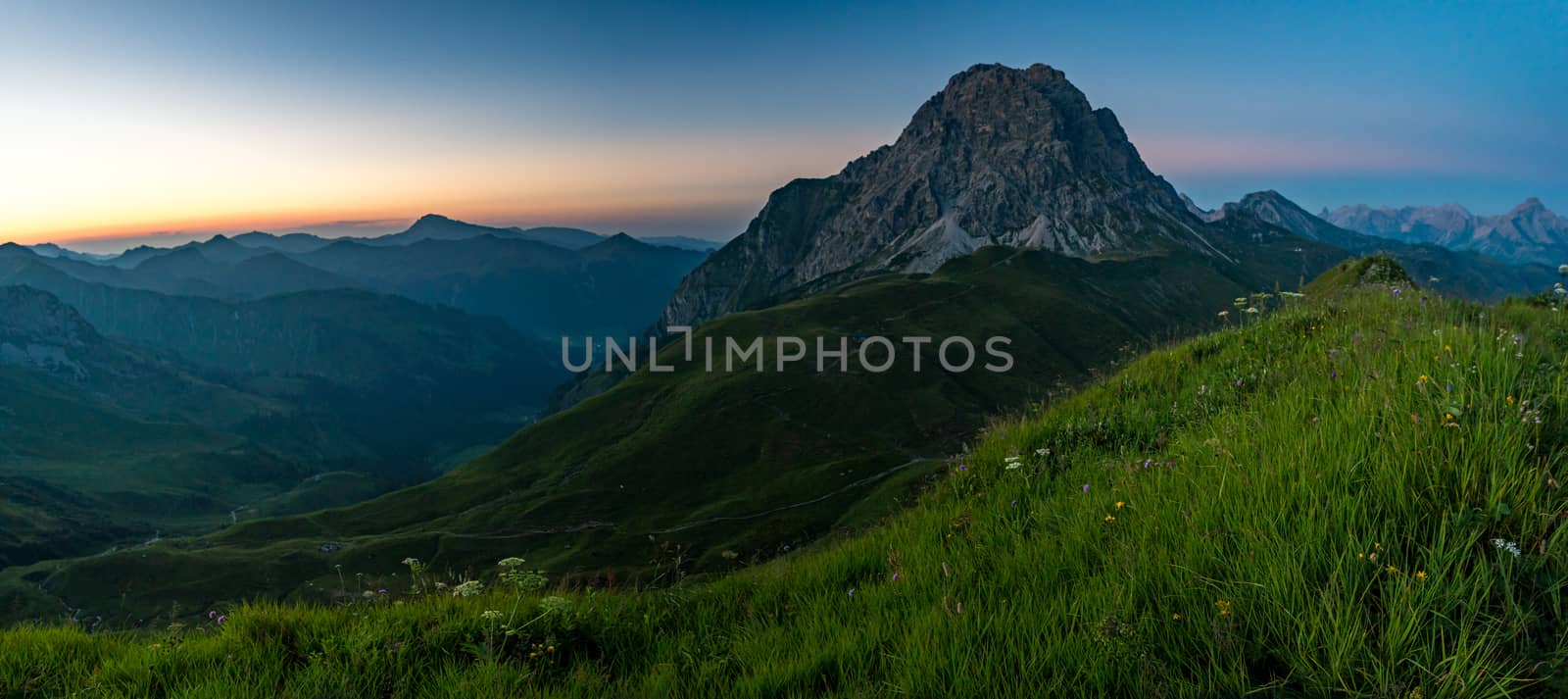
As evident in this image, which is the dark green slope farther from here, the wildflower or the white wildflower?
the white wildflower

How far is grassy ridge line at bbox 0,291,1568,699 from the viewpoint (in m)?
2.91

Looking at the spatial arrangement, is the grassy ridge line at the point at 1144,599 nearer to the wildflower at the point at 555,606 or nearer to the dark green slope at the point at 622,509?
the wildflower at the point at 555,606

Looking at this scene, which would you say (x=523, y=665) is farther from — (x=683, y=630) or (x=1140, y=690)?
(x=1140, y=690)

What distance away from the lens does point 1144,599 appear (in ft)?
11.7

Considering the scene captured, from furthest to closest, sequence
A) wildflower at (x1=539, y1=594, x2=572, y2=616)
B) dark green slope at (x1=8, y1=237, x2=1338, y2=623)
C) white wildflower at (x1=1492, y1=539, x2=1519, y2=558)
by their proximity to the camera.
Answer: dark green slope at (x1=8, y1=237, x2=1338, y2=623)
wildflower at (x1=539, y1=594, x2=572, y2=616)
white wildflower at (x1=1492, y1=539, x2=1519, y2=558)

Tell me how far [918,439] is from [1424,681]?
182 metres

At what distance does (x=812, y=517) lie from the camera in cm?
12862

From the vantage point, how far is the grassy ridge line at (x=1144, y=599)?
2.91 m

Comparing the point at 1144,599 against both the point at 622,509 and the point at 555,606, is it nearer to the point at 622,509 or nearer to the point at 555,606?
the point at 555,606

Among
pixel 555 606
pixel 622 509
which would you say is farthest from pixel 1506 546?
pixel 622 509

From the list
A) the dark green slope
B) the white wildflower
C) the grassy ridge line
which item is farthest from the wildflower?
the dark green slope

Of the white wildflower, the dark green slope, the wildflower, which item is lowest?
the dark green slope

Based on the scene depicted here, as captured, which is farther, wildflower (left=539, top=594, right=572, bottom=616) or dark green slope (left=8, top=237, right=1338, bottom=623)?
dark green slope (left=8, top=237, right=1338, bottom=623)

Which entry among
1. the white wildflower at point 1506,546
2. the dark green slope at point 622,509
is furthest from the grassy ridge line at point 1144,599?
the dark green slope at point 622,509
